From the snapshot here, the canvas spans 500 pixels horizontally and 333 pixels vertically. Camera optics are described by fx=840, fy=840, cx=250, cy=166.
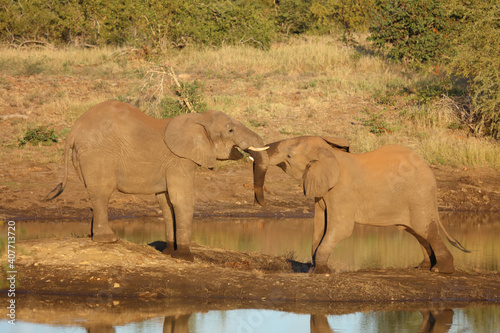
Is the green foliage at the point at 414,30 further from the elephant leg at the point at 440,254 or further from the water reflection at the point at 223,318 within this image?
the water reflection at the point at 223,318

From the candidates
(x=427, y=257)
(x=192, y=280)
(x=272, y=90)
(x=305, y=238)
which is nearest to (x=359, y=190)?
(x=427, y=257)

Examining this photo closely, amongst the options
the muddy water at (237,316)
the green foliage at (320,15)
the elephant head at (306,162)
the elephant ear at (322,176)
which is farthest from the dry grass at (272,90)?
the elephant ear at (322,176)

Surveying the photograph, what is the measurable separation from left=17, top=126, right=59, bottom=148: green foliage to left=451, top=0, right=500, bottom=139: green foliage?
921 cm

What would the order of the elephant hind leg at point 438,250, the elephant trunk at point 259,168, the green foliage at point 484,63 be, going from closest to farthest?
1. the elephant trunk at point 259,168
2. the elephant hind leg at point 438,250
3. the green foliage at point 484,63

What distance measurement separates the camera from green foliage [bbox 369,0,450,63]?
2373cm

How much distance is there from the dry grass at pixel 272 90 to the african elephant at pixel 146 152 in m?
8.38

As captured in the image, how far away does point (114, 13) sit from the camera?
2958cm

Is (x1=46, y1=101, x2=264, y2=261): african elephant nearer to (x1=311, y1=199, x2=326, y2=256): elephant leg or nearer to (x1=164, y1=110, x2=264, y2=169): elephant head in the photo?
(x1=164, y1=110, x2=264, y2=169): elephant head

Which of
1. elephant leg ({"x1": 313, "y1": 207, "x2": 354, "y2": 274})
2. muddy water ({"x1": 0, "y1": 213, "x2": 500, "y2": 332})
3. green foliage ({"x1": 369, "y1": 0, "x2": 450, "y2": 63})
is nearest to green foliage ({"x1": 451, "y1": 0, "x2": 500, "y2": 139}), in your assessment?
green foliage ({"x1": 369, "y1": 0, "x2": 450, "y2": 63})

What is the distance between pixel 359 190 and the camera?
32.3 ft

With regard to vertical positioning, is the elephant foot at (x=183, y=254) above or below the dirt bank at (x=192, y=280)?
above

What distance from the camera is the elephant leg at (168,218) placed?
10555mm

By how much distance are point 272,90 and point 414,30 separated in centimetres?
500

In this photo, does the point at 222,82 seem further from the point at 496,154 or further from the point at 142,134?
the point at 142,134
